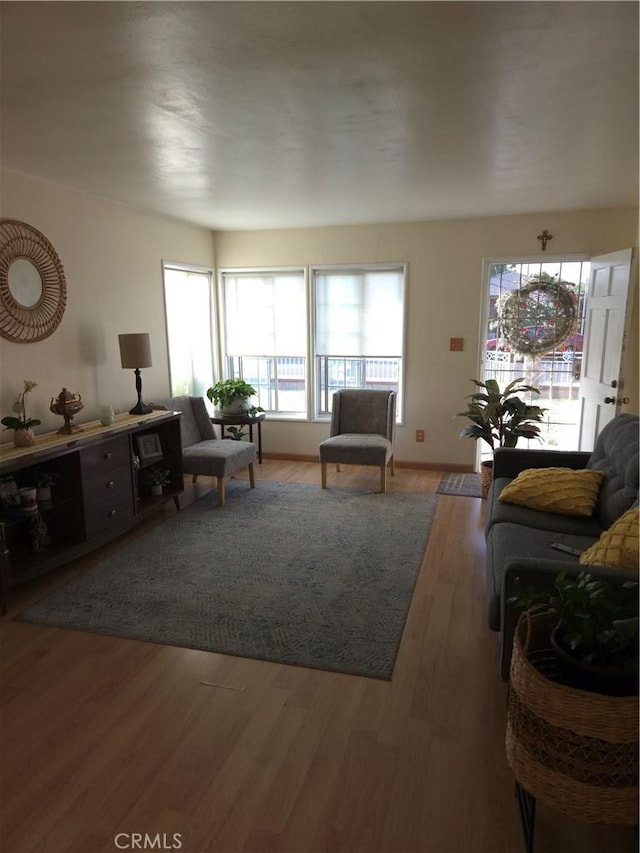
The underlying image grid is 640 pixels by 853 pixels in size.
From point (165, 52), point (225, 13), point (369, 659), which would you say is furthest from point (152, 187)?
point (369, 659)

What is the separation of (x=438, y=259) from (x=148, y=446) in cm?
312

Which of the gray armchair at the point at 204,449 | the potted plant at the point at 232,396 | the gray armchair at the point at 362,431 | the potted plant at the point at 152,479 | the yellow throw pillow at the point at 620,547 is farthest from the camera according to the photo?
the potted plant at the point at 232,396

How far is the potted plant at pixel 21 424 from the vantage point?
3.11 m

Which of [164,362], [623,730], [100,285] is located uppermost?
[100,285]

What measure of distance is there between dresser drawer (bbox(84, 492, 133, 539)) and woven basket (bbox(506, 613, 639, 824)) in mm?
2701

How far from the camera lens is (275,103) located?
2230 mm

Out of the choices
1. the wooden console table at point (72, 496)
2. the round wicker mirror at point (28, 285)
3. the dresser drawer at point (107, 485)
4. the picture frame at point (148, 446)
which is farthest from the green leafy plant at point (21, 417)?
the picture frame at point (148, 446)

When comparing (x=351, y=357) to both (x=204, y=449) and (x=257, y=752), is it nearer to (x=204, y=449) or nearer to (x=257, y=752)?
(x=204, y=449)

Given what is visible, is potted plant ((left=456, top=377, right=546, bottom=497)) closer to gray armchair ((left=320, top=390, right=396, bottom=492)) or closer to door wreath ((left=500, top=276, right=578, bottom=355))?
gray armchair ((left=320, top=390, right=396, bottom=492))

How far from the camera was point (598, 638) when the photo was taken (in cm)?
139

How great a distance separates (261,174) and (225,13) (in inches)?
72.8

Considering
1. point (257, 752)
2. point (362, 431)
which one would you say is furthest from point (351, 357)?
point (257, 752)

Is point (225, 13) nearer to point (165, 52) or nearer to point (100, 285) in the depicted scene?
point (165, 52)

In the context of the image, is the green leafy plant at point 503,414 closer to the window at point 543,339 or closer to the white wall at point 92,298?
the window at point 543,339
